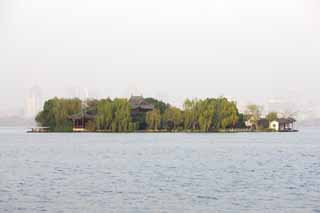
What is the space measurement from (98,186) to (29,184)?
223cm

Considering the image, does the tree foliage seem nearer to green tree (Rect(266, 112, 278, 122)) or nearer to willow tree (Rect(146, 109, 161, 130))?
willow tree (Rect(146, 109, 161, 130))

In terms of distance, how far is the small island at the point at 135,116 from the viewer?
232 feet

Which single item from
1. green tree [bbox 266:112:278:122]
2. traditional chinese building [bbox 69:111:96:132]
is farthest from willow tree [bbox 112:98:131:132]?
green tree [bbox 266:112:278:122]

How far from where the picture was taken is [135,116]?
75.4 m

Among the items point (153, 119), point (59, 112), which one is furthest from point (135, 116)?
point (59, 112)

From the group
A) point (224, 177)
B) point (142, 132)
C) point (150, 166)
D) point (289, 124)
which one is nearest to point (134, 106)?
point (142, 132)

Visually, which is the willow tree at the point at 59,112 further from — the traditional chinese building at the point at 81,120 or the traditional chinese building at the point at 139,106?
the traditional chinese building at the point at 139,106

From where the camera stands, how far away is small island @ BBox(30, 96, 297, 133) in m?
70.6

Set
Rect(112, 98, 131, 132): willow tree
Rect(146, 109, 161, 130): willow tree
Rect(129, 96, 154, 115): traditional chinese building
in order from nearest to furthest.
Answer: Rect(112, 98, 131, 132): willow tree
Rect(146, 109, 161, 130): willow tree
Rect(129, 96, 154, 115): traditional chinese building

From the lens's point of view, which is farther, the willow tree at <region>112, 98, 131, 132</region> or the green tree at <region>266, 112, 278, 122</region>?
the green tree at <region>266, 112, 278, 122</region>

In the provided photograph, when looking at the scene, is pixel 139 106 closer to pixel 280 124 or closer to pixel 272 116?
pixel 272 116

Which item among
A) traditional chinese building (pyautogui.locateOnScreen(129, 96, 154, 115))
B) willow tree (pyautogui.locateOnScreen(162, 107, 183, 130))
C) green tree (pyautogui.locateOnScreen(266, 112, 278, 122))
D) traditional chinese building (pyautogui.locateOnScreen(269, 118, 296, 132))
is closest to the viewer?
willow tree (pyautogui.locateOnScreen(162, 107, 183, 130))

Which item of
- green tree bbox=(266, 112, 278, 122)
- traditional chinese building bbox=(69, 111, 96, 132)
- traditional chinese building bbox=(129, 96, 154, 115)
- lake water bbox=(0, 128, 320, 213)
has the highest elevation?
traditional chinese building bbox=(129, 96, 154, 115)

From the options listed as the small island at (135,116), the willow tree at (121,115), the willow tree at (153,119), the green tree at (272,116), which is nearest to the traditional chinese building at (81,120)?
the small island at (135,116)
